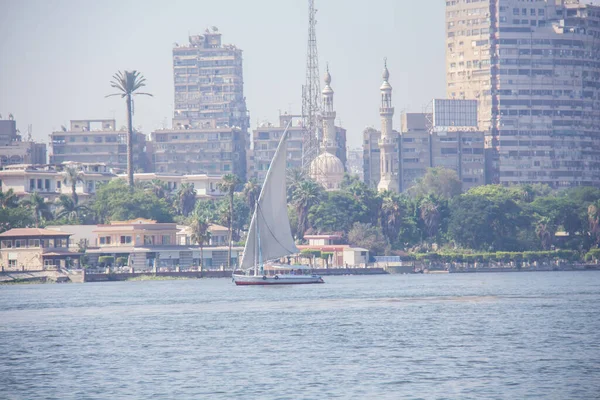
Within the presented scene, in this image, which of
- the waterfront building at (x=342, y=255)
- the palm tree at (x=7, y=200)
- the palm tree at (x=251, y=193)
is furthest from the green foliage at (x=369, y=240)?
the palm tree at (x=7, y=200)

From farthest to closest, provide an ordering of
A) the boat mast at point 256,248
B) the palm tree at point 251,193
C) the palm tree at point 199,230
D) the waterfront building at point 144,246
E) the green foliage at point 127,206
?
the palm tree at point 251,193, the green foliage at point 127,206, the waterfront building at point 144,246, the palm tree at point 199,230, the boat mast at point 256,248

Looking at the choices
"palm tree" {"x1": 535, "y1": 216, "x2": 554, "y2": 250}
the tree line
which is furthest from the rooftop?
"palm tree" {"x1": 535, "y1": 216, "x2": 554, "y2": 250}

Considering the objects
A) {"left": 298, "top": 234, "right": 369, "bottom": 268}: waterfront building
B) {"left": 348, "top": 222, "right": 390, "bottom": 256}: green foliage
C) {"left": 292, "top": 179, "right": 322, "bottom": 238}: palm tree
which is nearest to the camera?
{"left": 298, "top": 234, "right": 369, "bottom": 268}: waterfront building

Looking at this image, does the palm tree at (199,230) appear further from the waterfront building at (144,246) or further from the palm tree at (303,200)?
the palm tree at (303,200)

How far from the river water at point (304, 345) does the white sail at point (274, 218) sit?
1199 cm

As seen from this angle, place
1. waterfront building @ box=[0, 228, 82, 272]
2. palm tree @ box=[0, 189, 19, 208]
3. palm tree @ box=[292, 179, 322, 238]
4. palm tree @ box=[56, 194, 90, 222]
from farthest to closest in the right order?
palm tree @ box=[56, 194, 90, 222] → palm tree @ box=[292, 179, 322, 238] → palm tree @ box=[0, 189, 19, 208] → waterfront building @ box=[0, 228, 82, 272]

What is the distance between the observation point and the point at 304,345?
72.7 m

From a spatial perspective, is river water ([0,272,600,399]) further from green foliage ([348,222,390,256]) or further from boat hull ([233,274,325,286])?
green foliage ([348,222,390,256])

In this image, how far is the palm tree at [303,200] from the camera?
621 feet

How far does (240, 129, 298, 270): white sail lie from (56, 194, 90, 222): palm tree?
202 feet

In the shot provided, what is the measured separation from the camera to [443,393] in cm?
5438

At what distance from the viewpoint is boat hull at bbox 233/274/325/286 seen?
135625 millimetres

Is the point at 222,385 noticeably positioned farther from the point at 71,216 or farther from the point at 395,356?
the point at 71,216

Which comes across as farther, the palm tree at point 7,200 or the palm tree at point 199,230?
the palm tree at point 7,200
